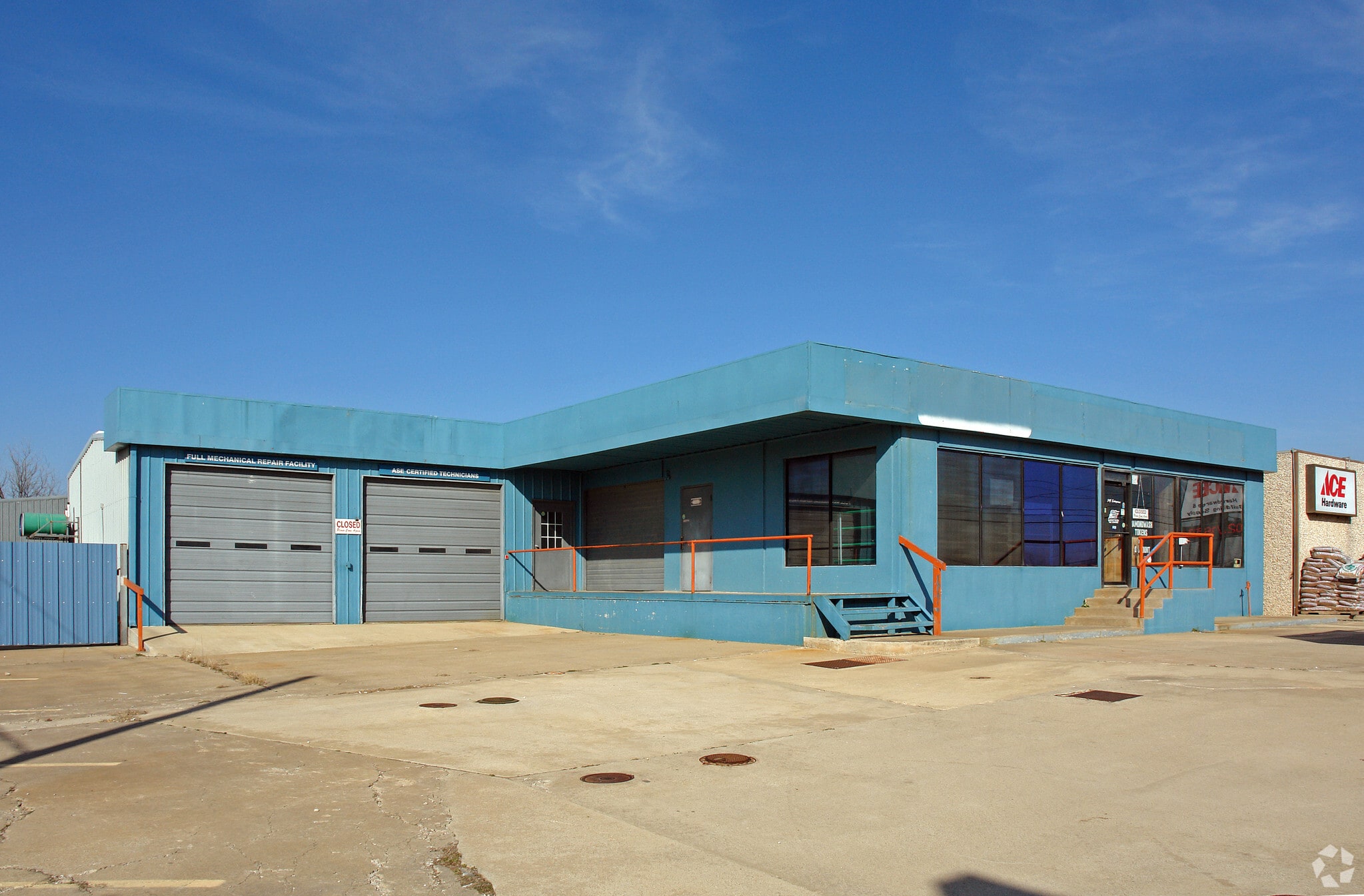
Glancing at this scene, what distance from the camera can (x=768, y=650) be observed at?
46.6 feet

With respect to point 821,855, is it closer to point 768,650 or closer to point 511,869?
point 511,869

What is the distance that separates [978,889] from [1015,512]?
45.6 feet

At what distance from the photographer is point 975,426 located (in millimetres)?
16703

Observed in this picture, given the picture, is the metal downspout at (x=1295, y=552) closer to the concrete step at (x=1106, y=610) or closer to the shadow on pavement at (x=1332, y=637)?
the shadow on pavement at (x=1332, y=637)

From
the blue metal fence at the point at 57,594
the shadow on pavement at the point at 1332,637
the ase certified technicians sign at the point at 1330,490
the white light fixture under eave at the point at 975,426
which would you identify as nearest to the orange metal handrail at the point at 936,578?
the white light fixture under eave at the point at 975,426

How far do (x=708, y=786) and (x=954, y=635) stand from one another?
9.89 metres

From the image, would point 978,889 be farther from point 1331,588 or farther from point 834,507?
point 1331,588

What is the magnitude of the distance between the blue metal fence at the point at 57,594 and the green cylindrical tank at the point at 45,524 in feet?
34.0

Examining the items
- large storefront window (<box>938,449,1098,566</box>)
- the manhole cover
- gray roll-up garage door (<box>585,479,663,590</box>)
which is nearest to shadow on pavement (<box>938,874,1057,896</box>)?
the manhole cover

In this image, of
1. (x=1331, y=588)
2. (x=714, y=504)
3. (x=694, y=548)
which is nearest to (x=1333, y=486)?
(x=1331, y=588)

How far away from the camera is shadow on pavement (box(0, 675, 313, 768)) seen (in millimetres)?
7121

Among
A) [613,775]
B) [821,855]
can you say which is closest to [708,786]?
[613,775]

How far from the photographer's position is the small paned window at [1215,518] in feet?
69.3

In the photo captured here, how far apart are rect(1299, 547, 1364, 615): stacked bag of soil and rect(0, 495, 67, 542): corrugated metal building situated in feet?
109
